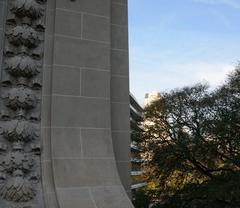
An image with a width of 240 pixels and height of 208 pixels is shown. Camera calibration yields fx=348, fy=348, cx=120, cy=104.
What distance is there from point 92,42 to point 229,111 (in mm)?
A: 19047

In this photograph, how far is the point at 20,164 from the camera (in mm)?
4812

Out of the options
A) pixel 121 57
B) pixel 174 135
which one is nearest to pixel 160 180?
pixel 174 135

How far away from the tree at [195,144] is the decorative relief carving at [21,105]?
17857 mm

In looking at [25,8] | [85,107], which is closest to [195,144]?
[85,107]

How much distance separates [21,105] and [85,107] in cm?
97

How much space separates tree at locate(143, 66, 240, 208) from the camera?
22.6m

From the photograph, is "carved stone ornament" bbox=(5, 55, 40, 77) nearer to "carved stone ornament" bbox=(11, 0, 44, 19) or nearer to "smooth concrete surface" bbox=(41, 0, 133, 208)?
"smooth concrete surface" bbox=(41, 0, 133, 208)

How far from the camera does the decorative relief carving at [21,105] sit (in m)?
4.72

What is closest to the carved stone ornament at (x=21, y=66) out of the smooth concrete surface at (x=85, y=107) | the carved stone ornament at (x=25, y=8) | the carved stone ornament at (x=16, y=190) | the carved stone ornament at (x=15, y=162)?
the smooth concrete surface at (x=85, y=107)

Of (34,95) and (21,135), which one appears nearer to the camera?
(21,135)

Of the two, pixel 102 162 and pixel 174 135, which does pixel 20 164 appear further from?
pixel 174 135

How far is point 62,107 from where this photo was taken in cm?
532

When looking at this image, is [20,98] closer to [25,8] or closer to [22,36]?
[22,36]

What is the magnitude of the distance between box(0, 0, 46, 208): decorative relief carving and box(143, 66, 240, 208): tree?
1786 centimetres
